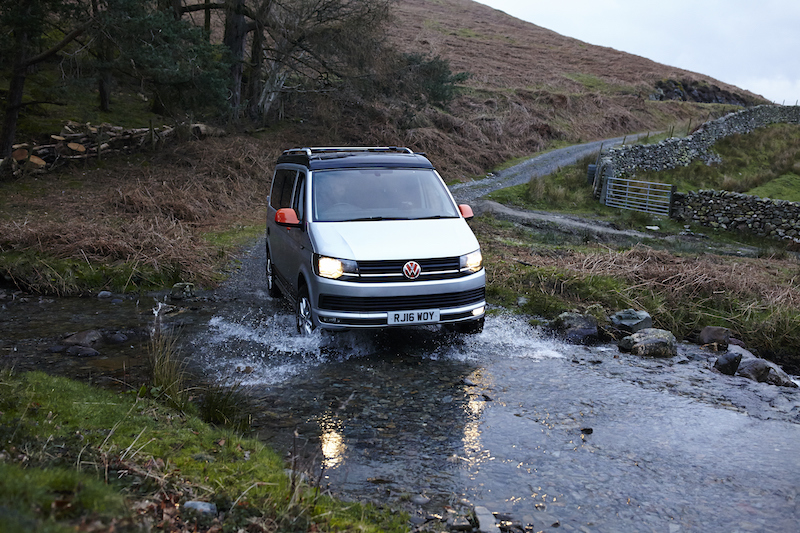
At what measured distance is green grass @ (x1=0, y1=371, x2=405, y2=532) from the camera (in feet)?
9.18

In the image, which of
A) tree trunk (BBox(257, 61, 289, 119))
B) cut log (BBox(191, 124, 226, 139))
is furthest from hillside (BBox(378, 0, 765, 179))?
cut log (BBox(191, 124, 226, 139))

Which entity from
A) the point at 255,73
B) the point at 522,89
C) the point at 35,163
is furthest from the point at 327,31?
the point at 522,89

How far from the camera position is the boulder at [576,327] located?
8.82 m

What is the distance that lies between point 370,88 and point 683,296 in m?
19.2

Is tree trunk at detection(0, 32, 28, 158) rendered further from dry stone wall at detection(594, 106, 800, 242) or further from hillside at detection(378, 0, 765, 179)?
dry stone wall at detection(594, 106, 800, 242)

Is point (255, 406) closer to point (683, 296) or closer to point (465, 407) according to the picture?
point (465, 407)

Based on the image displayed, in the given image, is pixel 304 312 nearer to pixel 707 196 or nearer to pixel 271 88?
pixel 707 196

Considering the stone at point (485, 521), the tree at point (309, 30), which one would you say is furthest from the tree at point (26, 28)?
the stone at point (485, 521)

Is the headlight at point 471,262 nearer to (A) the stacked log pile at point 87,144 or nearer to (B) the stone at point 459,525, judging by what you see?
(B) the stone at point 459,525

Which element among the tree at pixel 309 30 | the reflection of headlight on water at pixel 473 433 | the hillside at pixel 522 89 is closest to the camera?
the reflection of headlight on water at pixel 473 433

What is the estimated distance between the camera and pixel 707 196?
23.9m

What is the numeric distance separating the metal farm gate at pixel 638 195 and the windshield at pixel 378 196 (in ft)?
63.7

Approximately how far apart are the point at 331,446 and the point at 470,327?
321 centimetres

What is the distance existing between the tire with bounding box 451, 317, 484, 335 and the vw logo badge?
3.66ft
